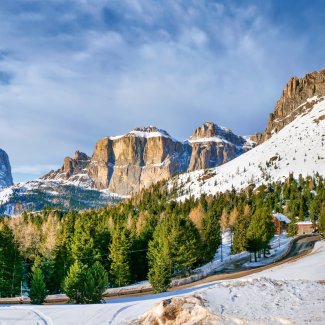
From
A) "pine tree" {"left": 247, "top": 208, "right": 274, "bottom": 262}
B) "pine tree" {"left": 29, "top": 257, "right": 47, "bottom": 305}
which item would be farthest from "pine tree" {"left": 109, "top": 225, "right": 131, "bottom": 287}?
"pine tree" {"left": 247, "top": 208, "right": 274, "bottom": 262}

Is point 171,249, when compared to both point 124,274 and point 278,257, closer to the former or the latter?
point 124,274

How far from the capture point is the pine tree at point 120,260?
58250 mm

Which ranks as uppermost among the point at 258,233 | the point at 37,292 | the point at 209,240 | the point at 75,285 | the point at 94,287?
the point at 258,233

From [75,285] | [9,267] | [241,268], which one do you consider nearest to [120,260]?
→ [9,267]

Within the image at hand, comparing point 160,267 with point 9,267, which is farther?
point 9,267

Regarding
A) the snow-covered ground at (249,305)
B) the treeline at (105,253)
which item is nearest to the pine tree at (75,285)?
the treeline at (105,253)

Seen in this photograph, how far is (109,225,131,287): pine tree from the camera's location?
58250 millimetres

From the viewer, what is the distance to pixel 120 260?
193 feet

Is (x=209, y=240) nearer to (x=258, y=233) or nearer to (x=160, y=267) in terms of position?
(x=258, y=233)

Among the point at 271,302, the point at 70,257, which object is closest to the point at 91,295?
the point at 70,257

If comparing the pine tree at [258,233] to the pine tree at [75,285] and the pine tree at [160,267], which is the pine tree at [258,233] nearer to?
the pine tree at [160,267]

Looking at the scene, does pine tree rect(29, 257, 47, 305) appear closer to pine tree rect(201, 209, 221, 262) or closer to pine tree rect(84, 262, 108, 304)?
pine tree rect(84, 262, 108, 304)

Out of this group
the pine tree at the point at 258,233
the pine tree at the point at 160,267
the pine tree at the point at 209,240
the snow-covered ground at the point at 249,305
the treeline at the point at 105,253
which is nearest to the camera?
the snow-covered ground at the point at 249,305

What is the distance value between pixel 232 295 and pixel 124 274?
155 feet
